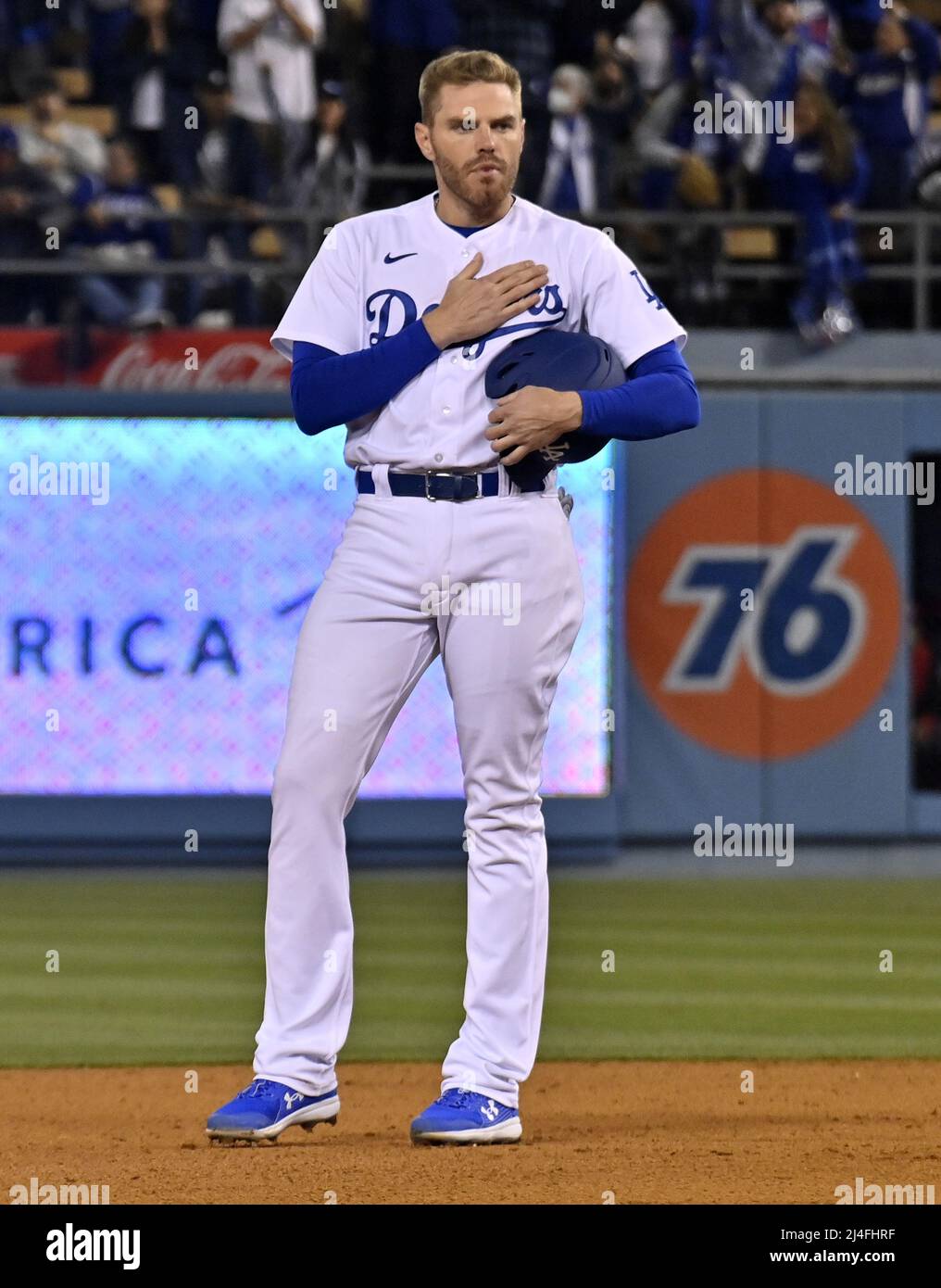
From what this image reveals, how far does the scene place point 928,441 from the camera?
12.9 meters

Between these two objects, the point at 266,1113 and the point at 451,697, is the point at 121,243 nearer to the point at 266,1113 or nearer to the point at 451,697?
the point at 451,697

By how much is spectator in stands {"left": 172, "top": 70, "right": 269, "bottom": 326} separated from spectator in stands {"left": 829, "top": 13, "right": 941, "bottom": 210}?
11.7 ft

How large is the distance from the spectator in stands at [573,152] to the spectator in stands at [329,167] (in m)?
1.07

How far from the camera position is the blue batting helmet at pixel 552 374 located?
14.4 ft

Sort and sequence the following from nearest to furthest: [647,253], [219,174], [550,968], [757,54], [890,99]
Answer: [550,968] < [219,174] < [647,253] < [890,99] < [757,54]

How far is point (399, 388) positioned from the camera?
4.36m

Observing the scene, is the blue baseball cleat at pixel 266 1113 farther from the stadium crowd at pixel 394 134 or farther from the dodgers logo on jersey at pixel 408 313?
the stadium crowd at pixel 394 134

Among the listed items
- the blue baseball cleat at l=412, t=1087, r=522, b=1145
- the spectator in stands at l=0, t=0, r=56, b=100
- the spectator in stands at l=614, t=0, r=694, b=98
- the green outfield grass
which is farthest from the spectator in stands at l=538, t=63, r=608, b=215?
the blue baseball cleat at l=412, t=1087, r=522, b=1145

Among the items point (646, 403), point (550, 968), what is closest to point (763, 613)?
point (550, 968)

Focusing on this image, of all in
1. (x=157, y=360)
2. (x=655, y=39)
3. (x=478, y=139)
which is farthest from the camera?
(x=655, y=39)

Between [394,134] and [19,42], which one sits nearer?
[394,134]

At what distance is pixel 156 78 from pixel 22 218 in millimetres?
1195

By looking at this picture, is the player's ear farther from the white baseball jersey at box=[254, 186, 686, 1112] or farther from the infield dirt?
the infield dirt

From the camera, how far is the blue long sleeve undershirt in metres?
4.35
